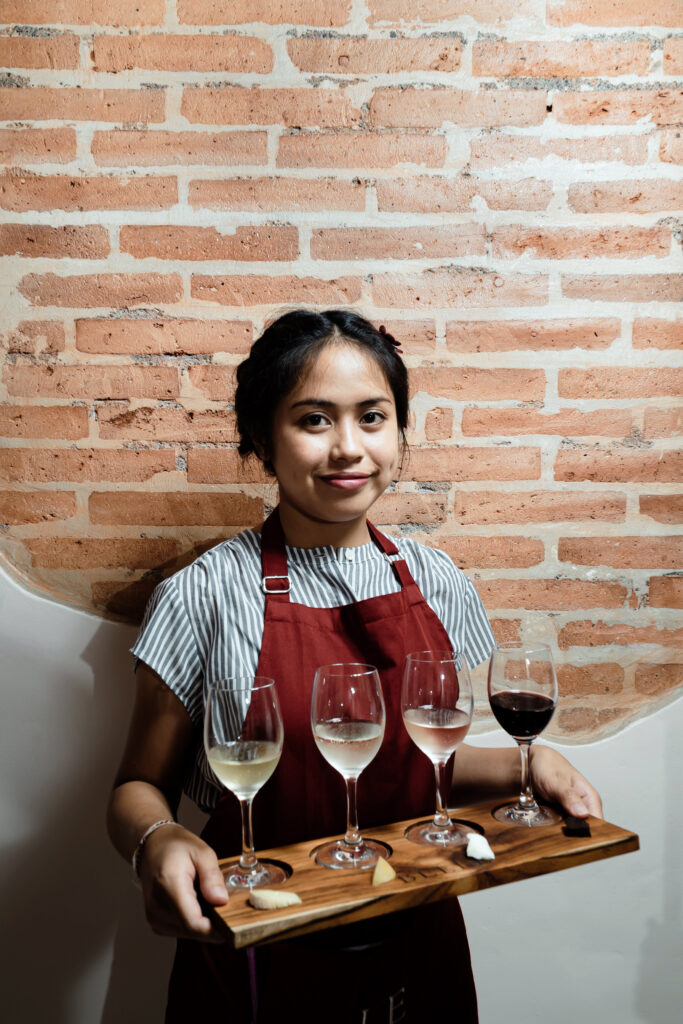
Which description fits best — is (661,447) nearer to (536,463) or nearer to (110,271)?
(536,463)

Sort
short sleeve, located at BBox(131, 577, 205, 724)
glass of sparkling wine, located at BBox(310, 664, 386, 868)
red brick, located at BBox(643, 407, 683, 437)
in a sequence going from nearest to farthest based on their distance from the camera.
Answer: glass of sparkling wine, located at BBox(310, 664, 386, 868)
short sleeve, located at BBox(131, 577, 205, 724)
red brick, located at BBox(643, 407, 683, 437)

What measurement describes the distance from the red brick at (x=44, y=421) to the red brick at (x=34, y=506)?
0.37ft

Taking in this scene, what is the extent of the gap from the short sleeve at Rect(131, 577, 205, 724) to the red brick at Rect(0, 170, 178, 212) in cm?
75

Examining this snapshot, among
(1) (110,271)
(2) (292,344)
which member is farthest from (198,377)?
(2) (292,344)

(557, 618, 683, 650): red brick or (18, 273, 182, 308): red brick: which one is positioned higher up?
(18, 273, 182, 308): red brick

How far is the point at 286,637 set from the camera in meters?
1.16

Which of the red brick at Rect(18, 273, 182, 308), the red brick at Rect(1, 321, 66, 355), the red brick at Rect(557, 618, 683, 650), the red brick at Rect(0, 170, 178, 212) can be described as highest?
the red brick at Rect(0, 170, 178, 212)

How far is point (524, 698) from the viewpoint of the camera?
3.24ft

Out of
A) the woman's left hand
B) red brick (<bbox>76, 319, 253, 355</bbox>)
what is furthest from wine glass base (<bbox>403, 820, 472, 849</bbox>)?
red brick (<bbox>76, 319, 253, 355</bbox>)

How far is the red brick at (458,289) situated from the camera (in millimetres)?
1502

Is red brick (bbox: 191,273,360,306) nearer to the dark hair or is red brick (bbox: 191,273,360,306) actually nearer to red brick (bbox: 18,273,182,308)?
red brick (bbox: 18,273,182,308)

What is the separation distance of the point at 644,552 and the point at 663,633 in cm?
17

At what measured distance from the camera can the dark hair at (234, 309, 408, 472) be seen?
1.20 m

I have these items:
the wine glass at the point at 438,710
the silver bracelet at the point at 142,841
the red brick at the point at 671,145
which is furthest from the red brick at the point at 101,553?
the red brick at the point at 671,145
